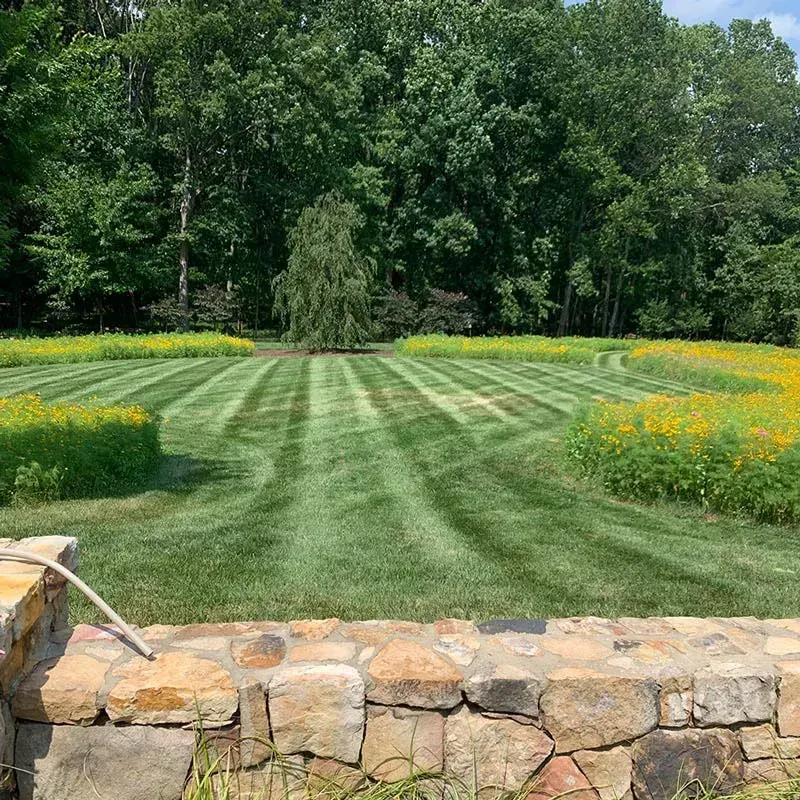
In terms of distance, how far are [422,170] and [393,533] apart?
3019cm

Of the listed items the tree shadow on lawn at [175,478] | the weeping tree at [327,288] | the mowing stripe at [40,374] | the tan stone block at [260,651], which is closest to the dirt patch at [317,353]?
the weeping tree at [327,288]

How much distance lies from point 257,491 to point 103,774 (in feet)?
14.9

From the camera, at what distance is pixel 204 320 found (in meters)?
27.2

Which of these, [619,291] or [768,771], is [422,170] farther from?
[768,771]

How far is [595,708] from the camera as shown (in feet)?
8.04

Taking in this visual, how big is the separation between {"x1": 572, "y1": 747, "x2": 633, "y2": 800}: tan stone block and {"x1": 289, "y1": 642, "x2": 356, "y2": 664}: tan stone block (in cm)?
93

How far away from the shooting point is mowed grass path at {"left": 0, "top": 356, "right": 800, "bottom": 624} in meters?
4.23

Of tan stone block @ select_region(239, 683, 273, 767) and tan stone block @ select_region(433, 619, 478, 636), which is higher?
tan stone block @ select_region(433, 619, 478, 636)

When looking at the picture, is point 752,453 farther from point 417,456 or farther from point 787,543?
point 417,456

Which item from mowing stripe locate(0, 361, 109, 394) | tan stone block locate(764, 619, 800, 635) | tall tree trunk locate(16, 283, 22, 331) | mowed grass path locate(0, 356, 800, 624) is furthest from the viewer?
tall tree trunk locate(16, 283, 22, 331)

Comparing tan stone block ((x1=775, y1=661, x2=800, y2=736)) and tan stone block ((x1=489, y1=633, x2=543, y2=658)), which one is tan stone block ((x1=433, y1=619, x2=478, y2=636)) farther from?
tan stone block ((x1=775, y1=661, x2=800, y2=736))

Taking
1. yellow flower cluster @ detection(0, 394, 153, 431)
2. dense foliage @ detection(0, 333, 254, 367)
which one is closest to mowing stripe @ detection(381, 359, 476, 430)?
yellow flower cluster @ detection(0, 394, 153, 431)

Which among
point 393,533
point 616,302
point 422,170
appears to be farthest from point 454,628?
point 616,302

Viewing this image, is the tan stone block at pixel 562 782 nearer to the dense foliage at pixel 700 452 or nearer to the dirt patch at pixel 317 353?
the dense foliage at pixel 700 452
